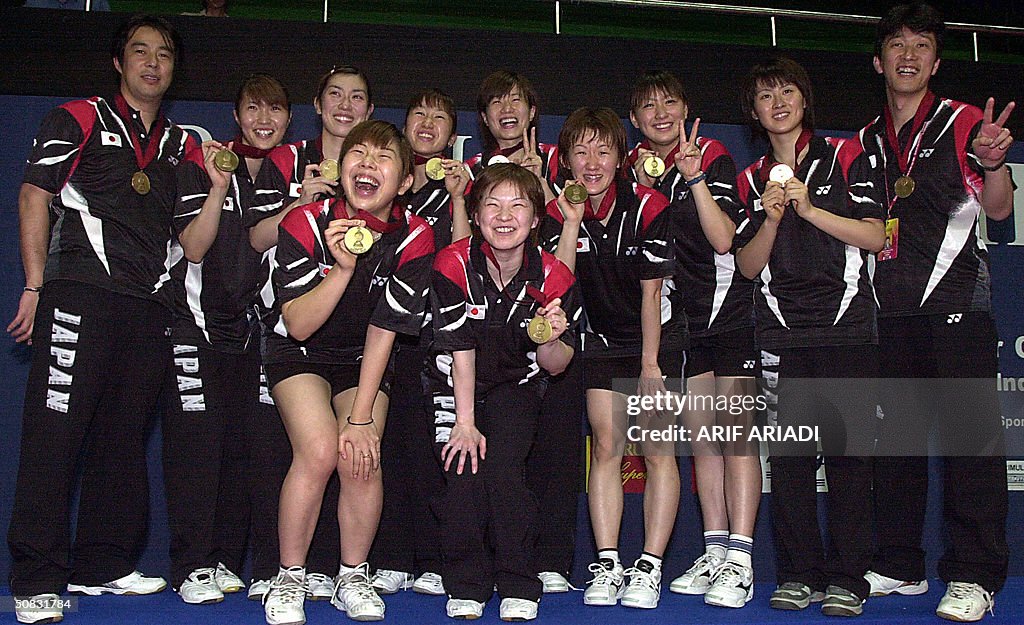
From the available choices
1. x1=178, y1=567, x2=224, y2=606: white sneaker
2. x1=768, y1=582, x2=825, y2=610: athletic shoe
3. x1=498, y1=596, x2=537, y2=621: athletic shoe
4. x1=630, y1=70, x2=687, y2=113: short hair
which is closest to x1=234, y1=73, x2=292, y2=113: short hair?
x1=630, y1=70, x2=687, y2=113: short hair

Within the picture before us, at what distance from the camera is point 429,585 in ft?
9.46

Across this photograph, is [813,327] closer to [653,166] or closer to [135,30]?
[653,166]

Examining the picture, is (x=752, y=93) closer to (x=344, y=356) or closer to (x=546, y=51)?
(x=546, y=51)

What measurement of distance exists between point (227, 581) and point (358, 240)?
1239 mm

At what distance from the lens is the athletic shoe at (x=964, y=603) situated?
99.8 inches

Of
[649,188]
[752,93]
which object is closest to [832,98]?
[752,93]

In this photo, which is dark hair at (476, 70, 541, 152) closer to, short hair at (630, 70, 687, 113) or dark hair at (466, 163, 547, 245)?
short hair at (630, 70, 687, 113)

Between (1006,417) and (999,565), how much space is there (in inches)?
59.5

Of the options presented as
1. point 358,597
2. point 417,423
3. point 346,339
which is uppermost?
point 346,339

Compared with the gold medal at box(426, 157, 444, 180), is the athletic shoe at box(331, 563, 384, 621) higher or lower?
lower

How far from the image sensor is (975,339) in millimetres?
2719

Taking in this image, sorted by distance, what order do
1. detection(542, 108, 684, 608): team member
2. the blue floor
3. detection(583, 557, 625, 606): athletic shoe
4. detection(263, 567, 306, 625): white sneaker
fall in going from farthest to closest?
detection(542, 108, 684, 608): team member
detection(583, 557, 625, 606): athletic shoe
the blue floor
detection(263, 567, 306, 625): white sneaker

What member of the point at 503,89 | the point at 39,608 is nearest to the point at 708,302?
the point at 503,89

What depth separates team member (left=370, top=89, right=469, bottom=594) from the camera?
9.77ft
